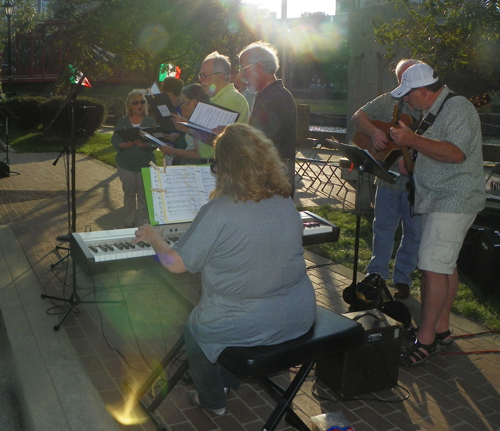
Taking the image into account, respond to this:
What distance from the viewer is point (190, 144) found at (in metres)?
6.10

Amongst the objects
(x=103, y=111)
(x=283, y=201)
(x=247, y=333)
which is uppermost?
(x=283, y=201)

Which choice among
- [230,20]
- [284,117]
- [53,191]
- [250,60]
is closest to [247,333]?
[284,117]

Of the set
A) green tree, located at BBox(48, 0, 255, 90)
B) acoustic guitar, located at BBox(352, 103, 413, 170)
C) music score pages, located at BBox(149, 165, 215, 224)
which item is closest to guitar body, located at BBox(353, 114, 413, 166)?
acoustic guitar, located at BBox(352, 103, 413, 170)

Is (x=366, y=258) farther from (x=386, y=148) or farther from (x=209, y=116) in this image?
(x=209, y=116)

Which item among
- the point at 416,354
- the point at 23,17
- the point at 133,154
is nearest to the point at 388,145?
the point at 416,354

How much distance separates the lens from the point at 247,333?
9.34 ft

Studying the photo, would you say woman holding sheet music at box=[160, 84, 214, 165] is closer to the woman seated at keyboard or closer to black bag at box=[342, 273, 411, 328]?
black bag at box=[342, 273, 411, 328]

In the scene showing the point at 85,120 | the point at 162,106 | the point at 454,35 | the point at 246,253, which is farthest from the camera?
the point at 85,120

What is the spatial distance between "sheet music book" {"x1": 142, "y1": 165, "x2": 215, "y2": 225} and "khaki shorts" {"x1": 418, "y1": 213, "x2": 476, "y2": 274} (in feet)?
5.07

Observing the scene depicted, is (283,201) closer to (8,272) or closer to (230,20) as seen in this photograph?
(8,272)

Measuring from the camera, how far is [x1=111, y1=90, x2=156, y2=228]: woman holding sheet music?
744 cm

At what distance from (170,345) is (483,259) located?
3.08 m

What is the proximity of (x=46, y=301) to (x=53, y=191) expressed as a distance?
240 inches

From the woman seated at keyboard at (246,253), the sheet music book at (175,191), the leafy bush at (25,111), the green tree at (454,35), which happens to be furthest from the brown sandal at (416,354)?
the leafy bush at (25,111)
